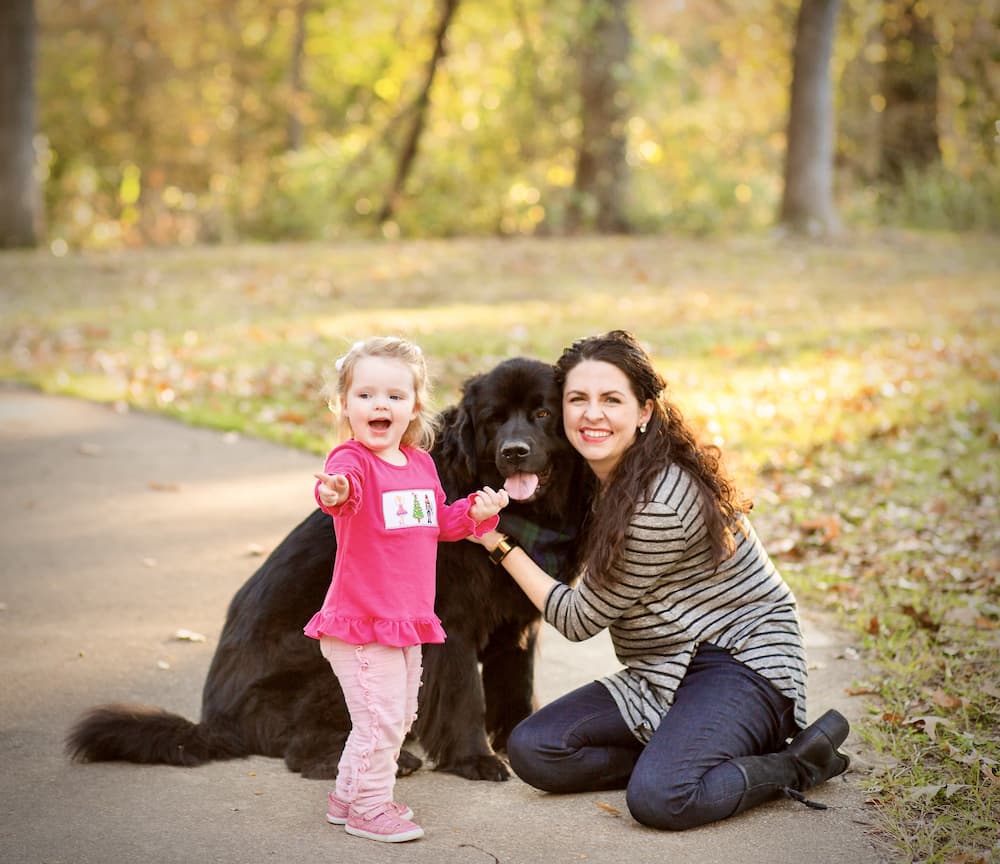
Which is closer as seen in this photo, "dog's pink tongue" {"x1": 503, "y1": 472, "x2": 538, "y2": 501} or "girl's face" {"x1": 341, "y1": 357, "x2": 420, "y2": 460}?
"girl's face" {"x1": 341, "y1": 357, "x2": 420, "y2": 460}

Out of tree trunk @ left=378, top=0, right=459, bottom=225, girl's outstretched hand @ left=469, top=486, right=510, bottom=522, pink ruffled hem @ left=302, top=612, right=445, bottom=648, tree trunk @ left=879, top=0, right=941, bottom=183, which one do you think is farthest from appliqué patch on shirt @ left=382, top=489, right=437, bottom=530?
tree trunk @ left=879, top=0, right=941, bottom=183

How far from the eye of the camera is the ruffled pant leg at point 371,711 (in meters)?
3.39

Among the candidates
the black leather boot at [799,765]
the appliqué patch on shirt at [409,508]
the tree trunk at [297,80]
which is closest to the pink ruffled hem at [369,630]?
the appliqué patch on shirt at [409,508]

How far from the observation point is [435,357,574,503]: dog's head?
3.99 metres

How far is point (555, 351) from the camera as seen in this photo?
36.9 ft

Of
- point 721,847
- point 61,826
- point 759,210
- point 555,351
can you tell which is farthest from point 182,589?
point 759,210

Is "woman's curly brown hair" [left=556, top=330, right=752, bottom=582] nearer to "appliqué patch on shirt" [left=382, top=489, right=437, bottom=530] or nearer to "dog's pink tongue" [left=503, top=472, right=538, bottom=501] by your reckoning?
"dog's pink tongue" [left=503, top=472, right=538, bottom=501]

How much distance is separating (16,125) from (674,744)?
18.5 m

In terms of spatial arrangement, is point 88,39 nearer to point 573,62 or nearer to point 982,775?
point 573,62

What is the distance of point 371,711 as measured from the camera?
3389mm

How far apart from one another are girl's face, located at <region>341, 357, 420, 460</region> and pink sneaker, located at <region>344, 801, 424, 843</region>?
3.44 feet

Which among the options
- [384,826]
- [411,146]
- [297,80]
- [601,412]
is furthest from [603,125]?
[384,826]

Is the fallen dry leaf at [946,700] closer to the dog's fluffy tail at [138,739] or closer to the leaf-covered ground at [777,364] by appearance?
the leaf-covered ground at [777,364]

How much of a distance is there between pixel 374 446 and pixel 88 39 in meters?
26.1
